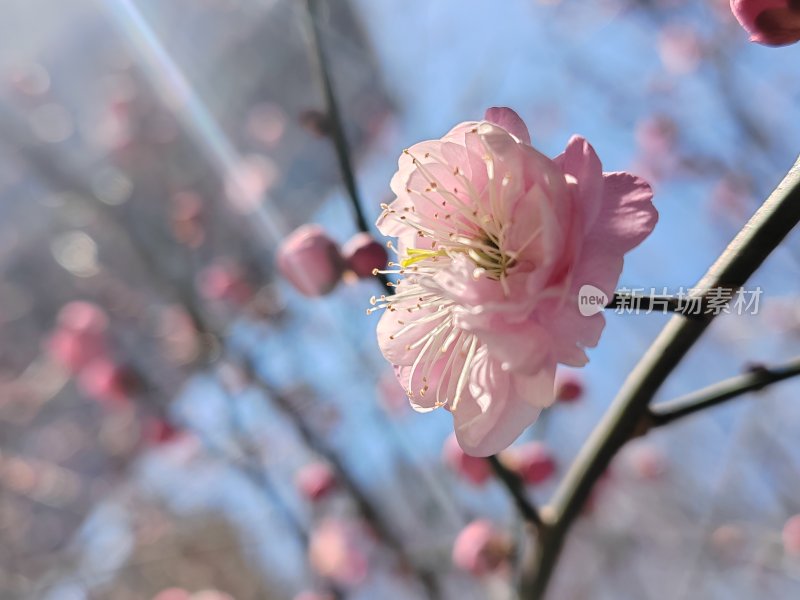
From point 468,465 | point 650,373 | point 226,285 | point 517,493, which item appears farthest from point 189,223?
point 650,373

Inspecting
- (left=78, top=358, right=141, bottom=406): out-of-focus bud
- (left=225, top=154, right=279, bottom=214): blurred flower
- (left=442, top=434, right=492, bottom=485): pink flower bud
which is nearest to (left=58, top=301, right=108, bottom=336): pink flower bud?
(left=78, top=358, right=141, bottom=406): out-of-focus bud

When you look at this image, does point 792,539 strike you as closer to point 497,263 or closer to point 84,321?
point 497,263

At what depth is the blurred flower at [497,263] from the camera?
52 cm

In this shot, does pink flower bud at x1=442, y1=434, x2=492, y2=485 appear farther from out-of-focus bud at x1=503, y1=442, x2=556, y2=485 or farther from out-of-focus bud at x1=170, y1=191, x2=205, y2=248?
Answer: out-of-focus bud at x1=170, y1=191, x2=205, y2=248

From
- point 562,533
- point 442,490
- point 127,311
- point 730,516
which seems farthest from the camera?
point 127,311

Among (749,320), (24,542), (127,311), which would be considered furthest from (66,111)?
(749,320)

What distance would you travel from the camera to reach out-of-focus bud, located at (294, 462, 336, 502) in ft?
5.31

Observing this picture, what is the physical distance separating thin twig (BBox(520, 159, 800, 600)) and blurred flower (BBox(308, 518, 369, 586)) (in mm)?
1146

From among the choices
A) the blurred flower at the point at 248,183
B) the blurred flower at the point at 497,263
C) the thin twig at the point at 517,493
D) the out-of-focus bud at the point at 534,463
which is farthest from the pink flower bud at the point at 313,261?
the blurred flower at the point at 248,183

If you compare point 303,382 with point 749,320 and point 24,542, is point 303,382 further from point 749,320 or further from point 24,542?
point 24,542

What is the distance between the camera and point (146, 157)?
320 centimetres

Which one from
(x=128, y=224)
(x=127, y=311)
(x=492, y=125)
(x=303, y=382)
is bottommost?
(x=303, y=382)

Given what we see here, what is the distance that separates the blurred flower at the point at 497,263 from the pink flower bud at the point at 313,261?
20 centimetres

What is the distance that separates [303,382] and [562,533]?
143 cm
